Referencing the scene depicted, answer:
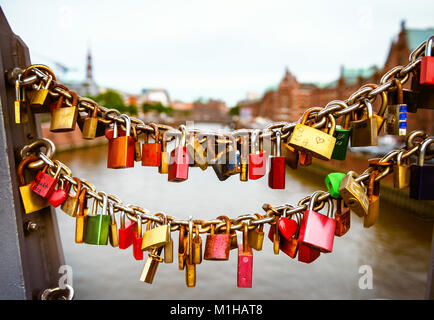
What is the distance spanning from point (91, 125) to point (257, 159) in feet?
1.64

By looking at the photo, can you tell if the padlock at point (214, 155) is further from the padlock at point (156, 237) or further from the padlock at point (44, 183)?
the padlock at point (44, 183)

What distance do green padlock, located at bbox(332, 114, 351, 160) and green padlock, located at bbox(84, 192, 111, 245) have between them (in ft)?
2.34

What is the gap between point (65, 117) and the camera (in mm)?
951

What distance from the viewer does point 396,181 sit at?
2.90ft

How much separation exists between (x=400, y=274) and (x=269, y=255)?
2.60 feet

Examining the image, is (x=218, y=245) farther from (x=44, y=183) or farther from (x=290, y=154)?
(x=44, y=183)

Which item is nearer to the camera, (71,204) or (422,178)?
(422,178)

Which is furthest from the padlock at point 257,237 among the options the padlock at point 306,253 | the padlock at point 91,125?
the padlock at point 91,125

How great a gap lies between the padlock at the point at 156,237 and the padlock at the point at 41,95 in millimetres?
499

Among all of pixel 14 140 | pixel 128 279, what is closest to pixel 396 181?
pixel 14 140

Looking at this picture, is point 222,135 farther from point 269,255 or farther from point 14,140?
point 269,255

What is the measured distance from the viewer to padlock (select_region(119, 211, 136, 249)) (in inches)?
40.2

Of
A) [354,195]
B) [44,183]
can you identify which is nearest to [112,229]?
[44,183]

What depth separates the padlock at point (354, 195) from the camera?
847 millimetres
